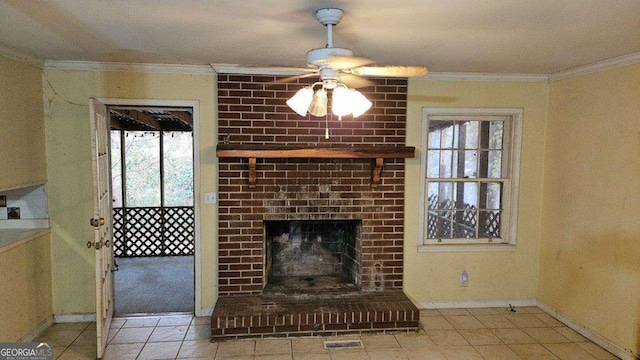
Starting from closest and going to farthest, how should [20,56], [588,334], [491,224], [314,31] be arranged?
[314,31], [20,56], [588,334], [491,224]

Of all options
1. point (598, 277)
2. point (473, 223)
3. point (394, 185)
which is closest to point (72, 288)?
point (394, 185)

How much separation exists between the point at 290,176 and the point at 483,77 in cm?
198

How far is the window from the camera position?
3.69 metres

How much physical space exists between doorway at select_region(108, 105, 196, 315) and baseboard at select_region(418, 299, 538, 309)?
115 inches

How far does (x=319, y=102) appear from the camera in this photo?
6.78ft

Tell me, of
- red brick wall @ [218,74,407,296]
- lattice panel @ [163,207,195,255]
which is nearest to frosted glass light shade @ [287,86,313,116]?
red brick wall @ [218,74,407,296]

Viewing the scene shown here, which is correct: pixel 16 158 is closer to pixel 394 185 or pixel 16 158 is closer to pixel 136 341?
pixel 136 341

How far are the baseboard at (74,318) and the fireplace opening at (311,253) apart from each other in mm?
1543

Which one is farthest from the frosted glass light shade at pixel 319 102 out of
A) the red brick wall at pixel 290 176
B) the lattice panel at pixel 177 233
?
the lattice panel at pixel 177 233

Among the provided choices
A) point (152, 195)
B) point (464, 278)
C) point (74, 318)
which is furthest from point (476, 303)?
point (152, 195)

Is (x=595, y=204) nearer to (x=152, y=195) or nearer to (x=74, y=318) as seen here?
(x=74, y=318)

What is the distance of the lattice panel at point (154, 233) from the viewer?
19.2ft

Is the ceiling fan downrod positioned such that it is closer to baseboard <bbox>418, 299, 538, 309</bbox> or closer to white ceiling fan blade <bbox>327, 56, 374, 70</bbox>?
white ceiling fan blade <bbox>327, 56, 374, 70</bbox>

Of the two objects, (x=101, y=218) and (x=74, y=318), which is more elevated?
(x=101, y=218)
